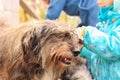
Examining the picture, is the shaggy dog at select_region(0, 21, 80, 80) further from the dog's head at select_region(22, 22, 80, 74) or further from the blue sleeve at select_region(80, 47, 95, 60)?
the blue sleeve at select_region(80, 47, 95, 60)

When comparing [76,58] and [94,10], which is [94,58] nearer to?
[76,58]

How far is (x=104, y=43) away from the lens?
2.38 meters

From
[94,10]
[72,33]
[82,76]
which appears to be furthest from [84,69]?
[94,10]

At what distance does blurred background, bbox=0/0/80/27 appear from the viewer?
4.00 meters

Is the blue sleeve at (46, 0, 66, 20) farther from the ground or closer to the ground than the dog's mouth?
farther from the ground

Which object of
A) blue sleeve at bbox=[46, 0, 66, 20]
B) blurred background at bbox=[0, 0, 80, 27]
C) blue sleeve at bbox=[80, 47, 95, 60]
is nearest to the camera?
blue sleeve at bbox=[80, 47, 95, 60]

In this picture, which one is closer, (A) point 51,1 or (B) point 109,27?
(B) point 109,27

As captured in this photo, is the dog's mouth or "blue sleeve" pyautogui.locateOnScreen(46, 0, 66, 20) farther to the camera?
"blue sleeve" pyautogui.locateOnScreen(46, 0, 66, 20)

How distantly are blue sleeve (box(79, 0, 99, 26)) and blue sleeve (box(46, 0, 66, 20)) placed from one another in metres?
0.19

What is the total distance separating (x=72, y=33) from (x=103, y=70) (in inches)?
13.1

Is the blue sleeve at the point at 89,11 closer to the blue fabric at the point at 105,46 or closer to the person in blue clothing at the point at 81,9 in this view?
the person in blue clothing at the point at 81,9

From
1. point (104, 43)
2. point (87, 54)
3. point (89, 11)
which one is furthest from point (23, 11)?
point (104, 43)

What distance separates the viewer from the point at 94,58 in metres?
2.66

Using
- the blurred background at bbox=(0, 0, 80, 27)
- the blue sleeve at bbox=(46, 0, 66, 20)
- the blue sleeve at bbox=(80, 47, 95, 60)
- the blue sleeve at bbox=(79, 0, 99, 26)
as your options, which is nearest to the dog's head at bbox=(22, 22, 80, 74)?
the blue sleeve at bbox=(80, 47, 95, 60)
